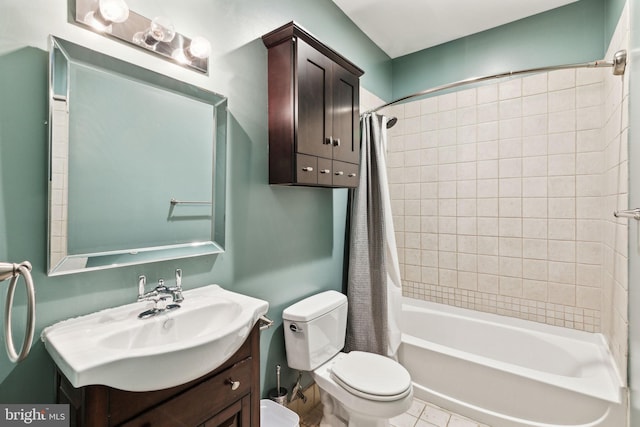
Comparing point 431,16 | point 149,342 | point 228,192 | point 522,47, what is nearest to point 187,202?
point 228,192

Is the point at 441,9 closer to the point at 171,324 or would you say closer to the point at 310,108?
the point at 310,108

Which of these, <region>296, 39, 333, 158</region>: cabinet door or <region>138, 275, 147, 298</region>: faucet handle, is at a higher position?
<region>296, 39, 333, 158</region>: cabinet door

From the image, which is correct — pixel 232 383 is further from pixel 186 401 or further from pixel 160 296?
pixel 160 296

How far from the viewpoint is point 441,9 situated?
7.34ft

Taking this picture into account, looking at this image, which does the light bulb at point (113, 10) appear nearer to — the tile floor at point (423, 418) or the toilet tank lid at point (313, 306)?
the toilet tank lid at point (313, 306)

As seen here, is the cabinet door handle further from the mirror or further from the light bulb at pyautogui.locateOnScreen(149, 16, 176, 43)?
the light bulb at pyautogui.locateOnScreen(149, 16, 176, 43)

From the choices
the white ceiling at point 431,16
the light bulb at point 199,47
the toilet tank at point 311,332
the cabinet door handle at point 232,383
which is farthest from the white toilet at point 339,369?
the white ceiling at point 431,16

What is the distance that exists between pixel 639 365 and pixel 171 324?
1921 millimetres

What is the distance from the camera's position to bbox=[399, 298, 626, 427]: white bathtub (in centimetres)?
159

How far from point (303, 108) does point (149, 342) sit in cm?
126

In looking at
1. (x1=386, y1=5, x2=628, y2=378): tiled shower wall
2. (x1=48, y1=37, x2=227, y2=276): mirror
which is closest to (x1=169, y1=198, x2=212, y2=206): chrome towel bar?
(x1=48, y1=37, x2=227, y2=276): mirror

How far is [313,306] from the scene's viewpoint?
180 cm

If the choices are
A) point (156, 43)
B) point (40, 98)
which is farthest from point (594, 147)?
point (40, 98)

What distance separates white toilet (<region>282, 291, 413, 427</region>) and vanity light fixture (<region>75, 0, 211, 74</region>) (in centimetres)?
135
